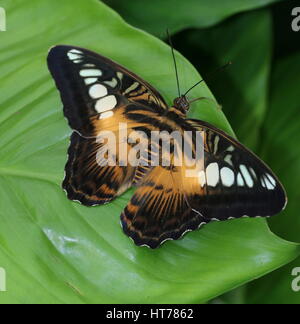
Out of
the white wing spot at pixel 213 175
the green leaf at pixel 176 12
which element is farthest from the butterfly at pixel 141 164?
the green leaf at pixel 176 12

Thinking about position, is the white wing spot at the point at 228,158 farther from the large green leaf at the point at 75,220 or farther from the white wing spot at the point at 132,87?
the white wing spot at the point at 132,87

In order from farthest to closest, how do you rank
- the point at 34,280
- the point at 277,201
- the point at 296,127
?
the point at 296,127 < the point at 34,280 < the point at 277,201

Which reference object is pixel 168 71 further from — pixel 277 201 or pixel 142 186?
pixel 277 201

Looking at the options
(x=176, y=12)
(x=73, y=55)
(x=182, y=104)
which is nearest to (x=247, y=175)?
(x=182, y=104)

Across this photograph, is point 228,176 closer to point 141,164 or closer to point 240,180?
point 240,180

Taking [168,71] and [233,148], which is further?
[168,71]

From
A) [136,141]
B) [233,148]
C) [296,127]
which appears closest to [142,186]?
[136,141]

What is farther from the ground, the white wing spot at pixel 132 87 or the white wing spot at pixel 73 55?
the white wing spot at pixel 73 55

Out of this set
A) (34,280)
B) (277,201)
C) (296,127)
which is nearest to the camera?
(277,201)
